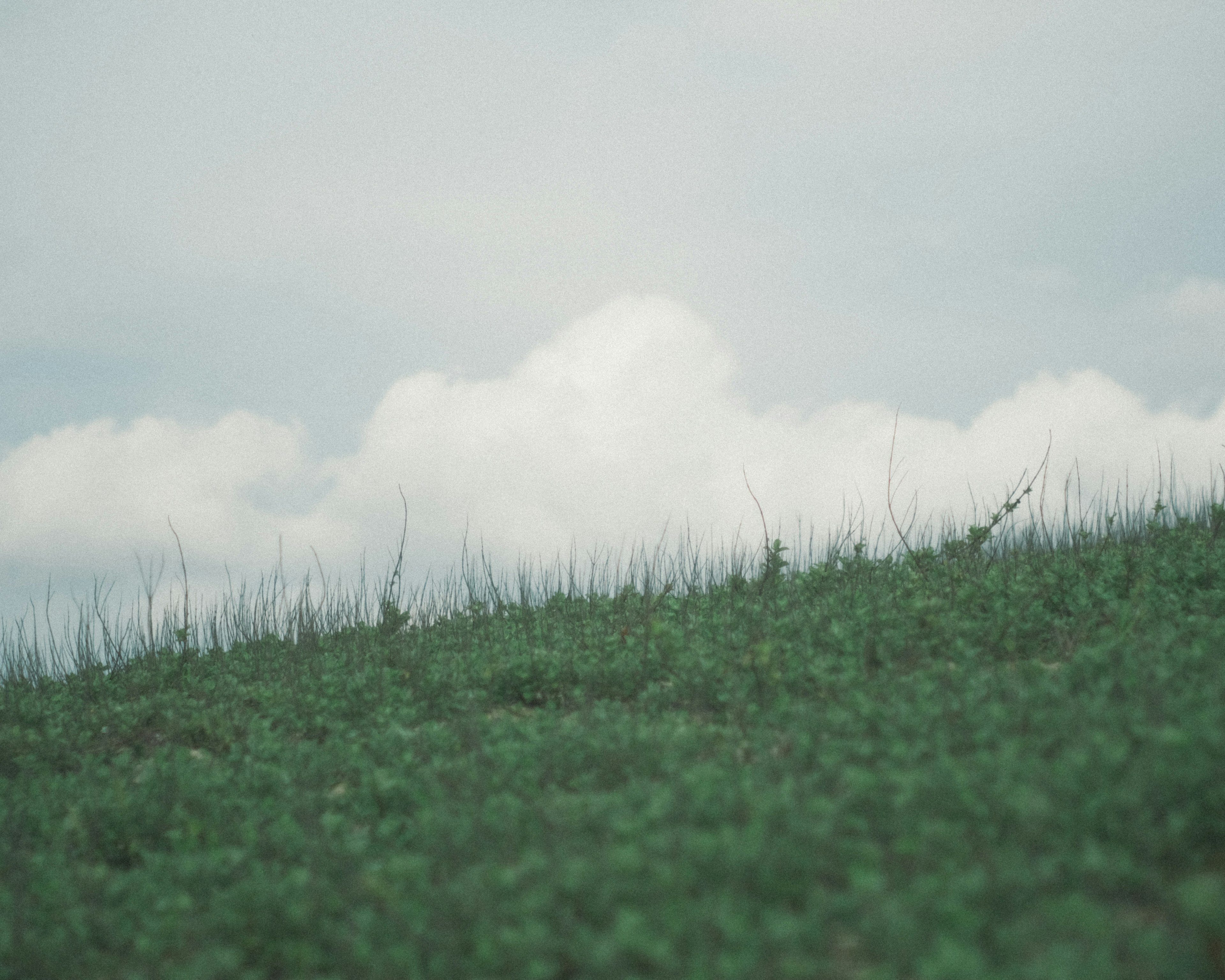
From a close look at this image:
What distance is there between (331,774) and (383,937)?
80.6 inches

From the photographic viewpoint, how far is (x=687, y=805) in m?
3.32

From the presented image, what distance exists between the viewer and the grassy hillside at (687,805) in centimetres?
264

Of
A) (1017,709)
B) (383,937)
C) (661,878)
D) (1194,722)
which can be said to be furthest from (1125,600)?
(383,937)

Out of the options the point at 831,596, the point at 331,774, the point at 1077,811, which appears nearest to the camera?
the point at 1077,811

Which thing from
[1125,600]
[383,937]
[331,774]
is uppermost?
[1125,600]

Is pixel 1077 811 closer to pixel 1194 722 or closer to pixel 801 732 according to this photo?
pixel 1194 722

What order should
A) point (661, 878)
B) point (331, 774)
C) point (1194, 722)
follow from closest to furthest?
point (661, 878), point (1194, 722), point (331, 774)

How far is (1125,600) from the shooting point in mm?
6637

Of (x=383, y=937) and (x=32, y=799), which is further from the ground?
(x=32, y=799)

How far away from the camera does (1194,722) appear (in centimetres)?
332

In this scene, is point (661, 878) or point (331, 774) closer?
point (661, 878)

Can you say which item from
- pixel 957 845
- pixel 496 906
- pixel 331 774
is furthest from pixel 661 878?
pixel 331 774

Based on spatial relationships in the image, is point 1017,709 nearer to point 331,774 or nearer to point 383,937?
point 383,937

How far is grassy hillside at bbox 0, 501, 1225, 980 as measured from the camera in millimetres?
2643
